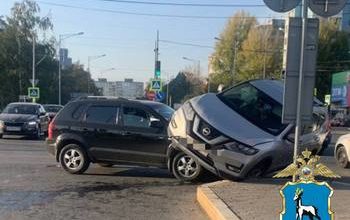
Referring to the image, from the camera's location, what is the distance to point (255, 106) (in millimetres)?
12008

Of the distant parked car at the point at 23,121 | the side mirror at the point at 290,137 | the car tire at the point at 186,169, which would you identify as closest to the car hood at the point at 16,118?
the distant parked car at the point at 23,121

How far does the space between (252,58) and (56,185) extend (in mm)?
66674

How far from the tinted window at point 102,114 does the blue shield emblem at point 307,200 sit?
8.03 metres

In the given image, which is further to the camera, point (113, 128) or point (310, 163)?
point (113, 128)

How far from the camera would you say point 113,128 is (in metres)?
13.1

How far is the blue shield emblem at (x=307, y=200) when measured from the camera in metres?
5.41

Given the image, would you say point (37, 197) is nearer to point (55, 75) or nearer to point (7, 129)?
point (7, 129)

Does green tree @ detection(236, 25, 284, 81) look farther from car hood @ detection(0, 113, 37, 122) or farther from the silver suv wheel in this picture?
the silver suv wheel

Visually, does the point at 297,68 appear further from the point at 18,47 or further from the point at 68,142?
the point at 18,47

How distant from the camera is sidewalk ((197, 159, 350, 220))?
8.06 meters

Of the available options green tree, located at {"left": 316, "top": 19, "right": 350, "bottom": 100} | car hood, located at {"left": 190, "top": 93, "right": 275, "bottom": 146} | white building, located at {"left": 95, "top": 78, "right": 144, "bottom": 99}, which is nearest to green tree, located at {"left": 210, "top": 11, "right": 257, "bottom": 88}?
green tree, located at {"left": 316, "top": 19, "right": 350, "bottom": 100}

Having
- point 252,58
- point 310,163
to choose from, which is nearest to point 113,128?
point 310,163

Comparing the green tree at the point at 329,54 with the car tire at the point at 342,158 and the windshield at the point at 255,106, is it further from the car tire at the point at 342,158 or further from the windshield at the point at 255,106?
the windshield at the point at 255,106

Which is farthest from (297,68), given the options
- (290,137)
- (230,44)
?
(230,44)
